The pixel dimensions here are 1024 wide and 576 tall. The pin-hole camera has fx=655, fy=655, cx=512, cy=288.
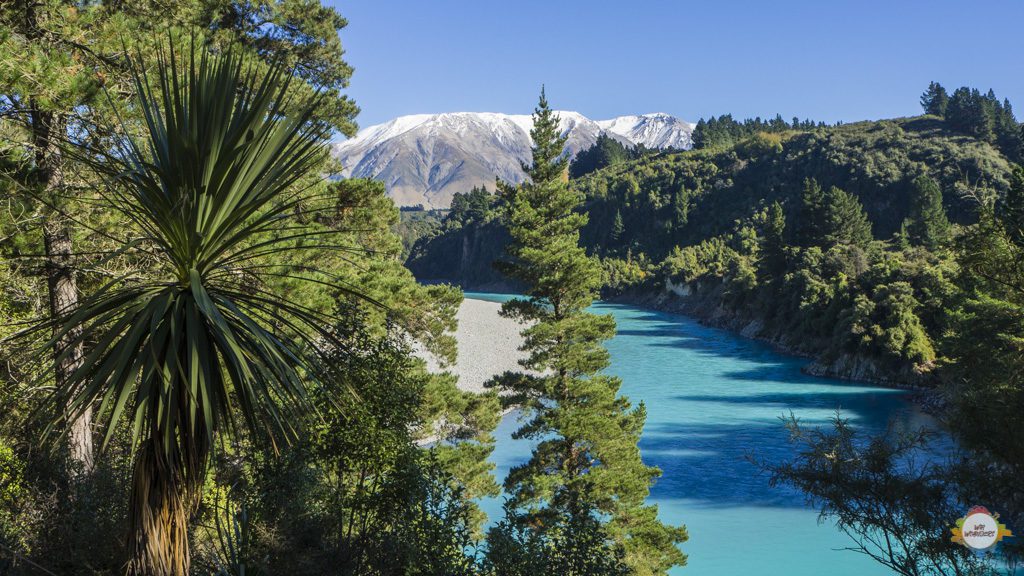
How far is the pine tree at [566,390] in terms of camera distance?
1633 centimetres

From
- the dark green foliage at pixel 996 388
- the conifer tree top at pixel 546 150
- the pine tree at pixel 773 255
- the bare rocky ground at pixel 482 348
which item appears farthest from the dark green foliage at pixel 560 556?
the pine tree at pixel 773 255

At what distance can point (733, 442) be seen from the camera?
29.5m

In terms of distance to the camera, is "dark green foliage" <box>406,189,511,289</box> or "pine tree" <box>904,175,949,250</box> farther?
"dark green foliage" <box>406,189,511,289</box>

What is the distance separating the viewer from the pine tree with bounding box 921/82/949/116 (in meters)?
100

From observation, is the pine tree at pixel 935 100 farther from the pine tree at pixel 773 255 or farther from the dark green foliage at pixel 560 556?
the dark green foliage at pixel 560 556

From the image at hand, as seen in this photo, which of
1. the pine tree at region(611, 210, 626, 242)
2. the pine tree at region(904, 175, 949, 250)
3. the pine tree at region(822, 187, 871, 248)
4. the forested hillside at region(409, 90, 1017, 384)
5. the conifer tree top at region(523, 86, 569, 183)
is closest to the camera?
the conifer tree top at region(523, 86, 569, 183)

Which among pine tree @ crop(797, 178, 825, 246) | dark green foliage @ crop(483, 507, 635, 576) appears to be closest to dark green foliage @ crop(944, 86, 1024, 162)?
pine tree @ crop(797, 178, 825, 246)

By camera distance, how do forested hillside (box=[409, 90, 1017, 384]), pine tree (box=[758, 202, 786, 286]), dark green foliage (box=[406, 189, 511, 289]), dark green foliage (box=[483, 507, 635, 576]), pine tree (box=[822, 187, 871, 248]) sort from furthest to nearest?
dark green foliage (box=[406, 189, 511, 289]) → pine tree (box=[758, 202, 786, 286]) → pine tree (box=[822, 187, 871, 248]) → forested hillside (box=[409, 90, 1017, 384]) → dark green foliage (box=[483, 507, 635, 576])

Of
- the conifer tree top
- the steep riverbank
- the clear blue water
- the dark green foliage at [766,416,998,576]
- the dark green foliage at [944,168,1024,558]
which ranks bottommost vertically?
the clear blue water

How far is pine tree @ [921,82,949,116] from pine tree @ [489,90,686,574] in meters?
104

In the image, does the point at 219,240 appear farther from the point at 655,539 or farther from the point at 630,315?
the point at 630,315

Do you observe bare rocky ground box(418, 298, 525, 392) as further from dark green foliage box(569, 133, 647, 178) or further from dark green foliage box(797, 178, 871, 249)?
dark green foliage box(569, 133, 647, 178)

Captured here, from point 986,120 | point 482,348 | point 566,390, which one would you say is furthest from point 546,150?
point 986,120

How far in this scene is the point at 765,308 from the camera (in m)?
61.4
